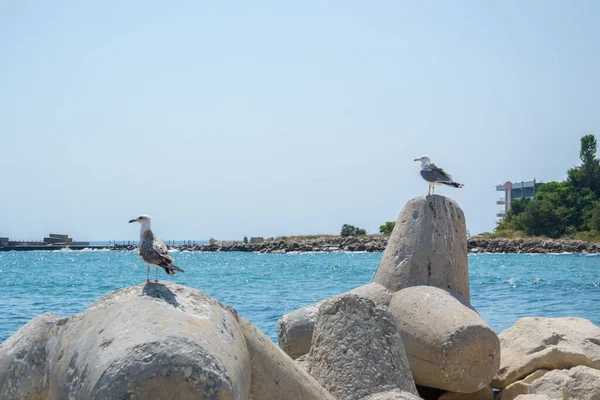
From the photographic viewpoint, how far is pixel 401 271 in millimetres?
8531

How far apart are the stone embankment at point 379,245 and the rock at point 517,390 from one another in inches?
1960

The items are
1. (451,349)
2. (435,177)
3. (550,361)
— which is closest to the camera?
(451,349)

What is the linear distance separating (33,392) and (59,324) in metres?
0.42

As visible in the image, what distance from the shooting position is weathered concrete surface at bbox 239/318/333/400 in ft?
15.6

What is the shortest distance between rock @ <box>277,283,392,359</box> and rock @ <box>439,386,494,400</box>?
1189mm

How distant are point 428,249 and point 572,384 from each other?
2102 millimetres

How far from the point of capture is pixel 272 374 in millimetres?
4812

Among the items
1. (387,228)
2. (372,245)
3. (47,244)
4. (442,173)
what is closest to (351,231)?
(387,228)

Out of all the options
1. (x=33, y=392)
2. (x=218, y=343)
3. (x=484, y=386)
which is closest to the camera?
(x=218, y=343)

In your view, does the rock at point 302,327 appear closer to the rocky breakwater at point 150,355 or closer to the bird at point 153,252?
the bird at point 153,252

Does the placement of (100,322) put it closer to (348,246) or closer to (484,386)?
(484,386)

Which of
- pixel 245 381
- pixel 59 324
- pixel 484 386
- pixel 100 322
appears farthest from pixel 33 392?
pixel 484 386

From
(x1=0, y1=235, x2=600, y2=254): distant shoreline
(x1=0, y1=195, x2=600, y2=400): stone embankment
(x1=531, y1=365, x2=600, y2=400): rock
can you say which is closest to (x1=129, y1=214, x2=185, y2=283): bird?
(x1=0, y1=195, x2=600, y2=400): stone embankment

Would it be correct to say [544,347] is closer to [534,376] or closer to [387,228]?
[534,376]
